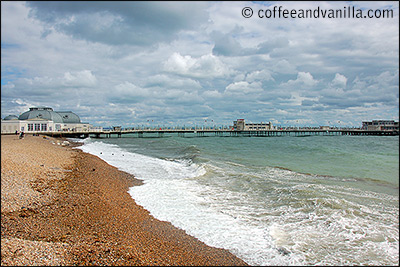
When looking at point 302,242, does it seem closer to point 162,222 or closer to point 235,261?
point 235,261

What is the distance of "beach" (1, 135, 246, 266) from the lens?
13.7 feet

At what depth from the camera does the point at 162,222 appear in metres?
6.88

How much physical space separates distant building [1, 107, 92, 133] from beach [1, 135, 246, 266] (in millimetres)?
38936

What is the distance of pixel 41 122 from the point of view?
2245 inches

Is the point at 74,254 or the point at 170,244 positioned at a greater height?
the point at 74,254

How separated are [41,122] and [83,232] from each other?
60.9 m

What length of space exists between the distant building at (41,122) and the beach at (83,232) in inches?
1533

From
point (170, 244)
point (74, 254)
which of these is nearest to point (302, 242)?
point (170, 244)

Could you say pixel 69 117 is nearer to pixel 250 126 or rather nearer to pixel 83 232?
pixel 250 126

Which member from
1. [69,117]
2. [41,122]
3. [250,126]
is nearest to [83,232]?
[41,122]

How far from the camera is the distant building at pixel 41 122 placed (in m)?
47.5

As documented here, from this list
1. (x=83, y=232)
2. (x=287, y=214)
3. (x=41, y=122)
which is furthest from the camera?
(x=41, y=122)

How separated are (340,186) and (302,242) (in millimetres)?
6596

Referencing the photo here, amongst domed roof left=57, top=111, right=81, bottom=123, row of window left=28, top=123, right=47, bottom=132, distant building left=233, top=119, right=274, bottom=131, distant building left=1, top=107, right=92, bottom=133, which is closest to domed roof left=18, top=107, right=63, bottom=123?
distant building left=1, top=107, right=92, bottom=133
